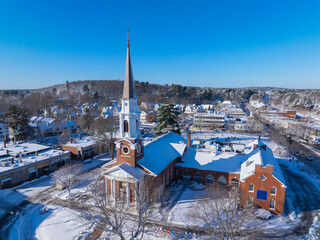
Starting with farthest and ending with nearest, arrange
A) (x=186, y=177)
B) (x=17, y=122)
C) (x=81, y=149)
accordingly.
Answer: (x=17, y=122) < (x=81, y=149) < (x=186, y=177)

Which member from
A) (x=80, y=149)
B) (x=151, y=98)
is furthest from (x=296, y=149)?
(x=151, y=98)

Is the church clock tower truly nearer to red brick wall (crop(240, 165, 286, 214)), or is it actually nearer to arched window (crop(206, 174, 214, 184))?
arched window (crop(206, 174, 214, 184))

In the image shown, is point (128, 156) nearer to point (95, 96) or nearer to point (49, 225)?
A: point (49, 225)

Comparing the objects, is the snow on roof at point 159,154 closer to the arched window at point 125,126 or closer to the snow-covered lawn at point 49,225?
the arched window at point 125,126

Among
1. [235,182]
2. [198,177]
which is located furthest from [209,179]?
[235,182]

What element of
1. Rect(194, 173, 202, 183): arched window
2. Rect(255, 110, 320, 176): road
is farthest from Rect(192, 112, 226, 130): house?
Rect(194, 173, 202, 183): arched window
